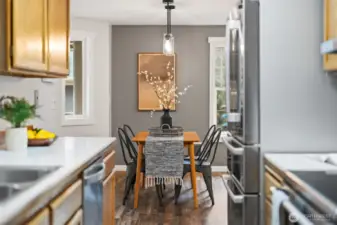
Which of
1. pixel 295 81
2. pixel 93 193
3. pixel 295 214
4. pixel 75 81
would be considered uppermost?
pixel 75 81

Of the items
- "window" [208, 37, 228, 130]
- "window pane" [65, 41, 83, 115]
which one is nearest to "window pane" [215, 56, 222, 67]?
"window" [208, 37, 228, 130]

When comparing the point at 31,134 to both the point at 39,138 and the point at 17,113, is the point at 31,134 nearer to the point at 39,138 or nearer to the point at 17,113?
the point at 39,138

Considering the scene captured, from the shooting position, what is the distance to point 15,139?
251 centimetres

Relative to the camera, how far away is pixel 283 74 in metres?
2.59

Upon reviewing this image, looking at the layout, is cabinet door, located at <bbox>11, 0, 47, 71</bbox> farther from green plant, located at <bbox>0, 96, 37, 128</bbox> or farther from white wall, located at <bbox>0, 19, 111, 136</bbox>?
white wall, located at <bbox>0, 19, 111, 136</bbox>

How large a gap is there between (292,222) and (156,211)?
3.07m

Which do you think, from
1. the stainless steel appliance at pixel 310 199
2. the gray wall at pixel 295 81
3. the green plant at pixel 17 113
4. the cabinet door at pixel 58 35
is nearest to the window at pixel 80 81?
the cabinet door at pixel 58 35

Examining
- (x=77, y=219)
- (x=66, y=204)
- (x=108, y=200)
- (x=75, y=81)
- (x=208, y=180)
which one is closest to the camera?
(x=66, y=204)

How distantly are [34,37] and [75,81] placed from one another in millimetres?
3896

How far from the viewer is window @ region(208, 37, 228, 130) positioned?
6.84 meters

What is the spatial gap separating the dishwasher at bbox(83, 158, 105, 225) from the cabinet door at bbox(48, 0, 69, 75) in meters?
0.82

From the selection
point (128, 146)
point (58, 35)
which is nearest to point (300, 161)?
point (58, 35)

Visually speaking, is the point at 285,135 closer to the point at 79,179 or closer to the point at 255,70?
the point at 255,70

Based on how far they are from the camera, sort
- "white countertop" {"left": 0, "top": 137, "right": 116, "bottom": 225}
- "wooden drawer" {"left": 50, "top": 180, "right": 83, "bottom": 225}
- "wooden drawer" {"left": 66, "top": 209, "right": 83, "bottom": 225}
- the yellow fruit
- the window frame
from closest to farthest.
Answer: "white countertop" {"left": 0, "top": 137, "right": 116, "bottom": 225}
"wooden drawer" {"left": 50, "top": 180, "right": 83, "bottom": 225}
"wooden drawer" {"left": 66, "top": 209, "right": 83, "bottom": 225}
the yellow fruit
the window frame
